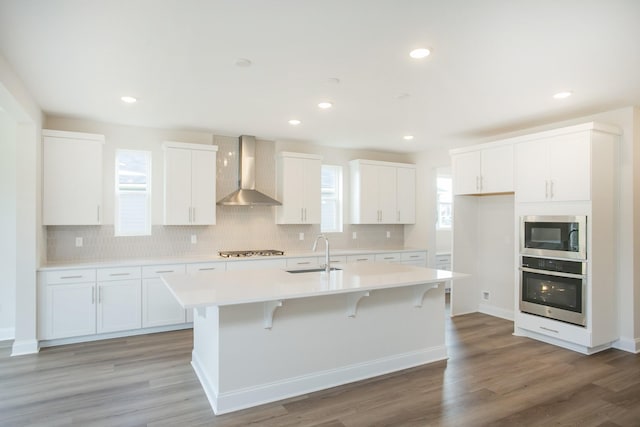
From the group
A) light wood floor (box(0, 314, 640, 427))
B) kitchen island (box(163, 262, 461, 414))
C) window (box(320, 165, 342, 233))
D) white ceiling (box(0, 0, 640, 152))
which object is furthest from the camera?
window (box(320, 165, 342, 233))

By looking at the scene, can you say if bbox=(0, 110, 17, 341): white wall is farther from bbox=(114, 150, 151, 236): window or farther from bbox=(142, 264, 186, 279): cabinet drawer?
bbox=(142, 264, 186, 279): cabinet drawer

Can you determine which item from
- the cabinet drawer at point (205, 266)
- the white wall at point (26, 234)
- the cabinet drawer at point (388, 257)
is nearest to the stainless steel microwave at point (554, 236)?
the cabinet drawer at point (388, 257)

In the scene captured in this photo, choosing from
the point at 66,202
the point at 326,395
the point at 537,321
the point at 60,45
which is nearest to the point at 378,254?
the point at 537,321

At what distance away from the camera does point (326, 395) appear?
10.0 ft

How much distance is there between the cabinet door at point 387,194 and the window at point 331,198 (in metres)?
0.68

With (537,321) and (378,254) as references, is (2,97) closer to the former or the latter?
(378,254)

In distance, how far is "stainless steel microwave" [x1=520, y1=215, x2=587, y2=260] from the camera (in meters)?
3.97

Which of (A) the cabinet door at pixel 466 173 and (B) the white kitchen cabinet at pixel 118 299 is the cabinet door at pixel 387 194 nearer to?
(A) the cabinet door at pixel 466 173

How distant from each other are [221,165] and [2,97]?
2.72 m

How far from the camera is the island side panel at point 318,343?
9.32 ft

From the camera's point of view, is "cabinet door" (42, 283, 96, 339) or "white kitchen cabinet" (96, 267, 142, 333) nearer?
"cabinet door" (42, 283, 96, 339)

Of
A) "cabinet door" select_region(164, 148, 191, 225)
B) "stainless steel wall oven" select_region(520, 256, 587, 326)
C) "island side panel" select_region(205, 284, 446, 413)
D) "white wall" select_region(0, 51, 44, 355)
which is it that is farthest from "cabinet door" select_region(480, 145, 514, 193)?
"white wall" select_region(0, 51, 44, 355)

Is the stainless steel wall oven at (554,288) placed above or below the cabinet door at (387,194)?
below

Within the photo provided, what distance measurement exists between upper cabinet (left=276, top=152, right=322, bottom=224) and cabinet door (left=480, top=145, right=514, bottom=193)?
7.70 feet
